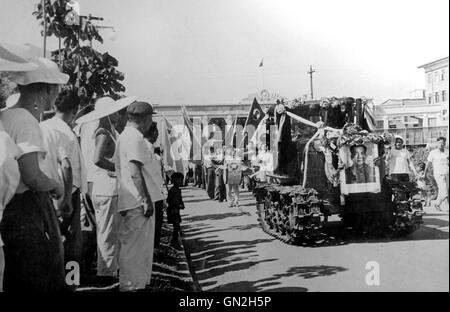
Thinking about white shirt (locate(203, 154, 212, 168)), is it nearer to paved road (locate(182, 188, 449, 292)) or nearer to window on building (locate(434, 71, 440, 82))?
paved road (locate(182, 188, 449, 292))

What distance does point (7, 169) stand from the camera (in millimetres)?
2260

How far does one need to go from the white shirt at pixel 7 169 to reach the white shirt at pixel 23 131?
0.33 ft

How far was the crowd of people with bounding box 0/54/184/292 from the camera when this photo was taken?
249 centimetres

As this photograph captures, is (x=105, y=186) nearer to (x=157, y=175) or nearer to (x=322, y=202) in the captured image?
(x=157, y=175)

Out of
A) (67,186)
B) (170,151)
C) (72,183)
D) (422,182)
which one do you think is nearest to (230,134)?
(170,151)

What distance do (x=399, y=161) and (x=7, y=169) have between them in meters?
5.31

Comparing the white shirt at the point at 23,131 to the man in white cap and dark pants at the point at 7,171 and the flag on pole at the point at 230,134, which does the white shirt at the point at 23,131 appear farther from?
the flag on pole at the point at 230,134

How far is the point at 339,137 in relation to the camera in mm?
5898

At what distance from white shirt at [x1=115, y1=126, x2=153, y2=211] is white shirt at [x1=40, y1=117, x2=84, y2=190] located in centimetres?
35

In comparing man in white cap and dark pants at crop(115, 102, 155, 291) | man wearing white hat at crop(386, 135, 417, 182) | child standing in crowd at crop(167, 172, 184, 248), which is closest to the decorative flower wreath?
man wearing white hat at crop(386, 135, 417, 182)

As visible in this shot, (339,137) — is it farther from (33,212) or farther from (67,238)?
(33,212)

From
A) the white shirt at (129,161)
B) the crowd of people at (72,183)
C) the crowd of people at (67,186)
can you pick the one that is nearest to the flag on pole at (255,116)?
the crowd of people at (72,183)

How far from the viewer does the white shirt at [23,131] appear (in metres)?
2.44

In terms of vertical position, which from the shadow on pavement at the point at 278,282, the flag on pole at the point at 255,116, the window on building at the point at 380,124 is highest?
the flag on pole at the point at 255,116
